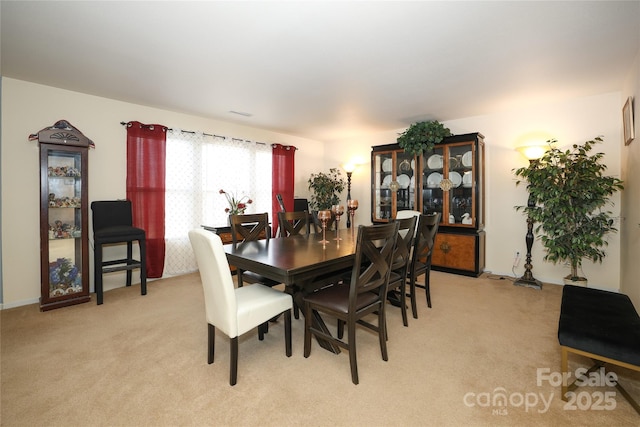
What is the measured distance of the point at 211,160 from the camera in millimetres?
4605

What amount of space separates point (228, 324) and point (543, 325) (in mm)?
2706

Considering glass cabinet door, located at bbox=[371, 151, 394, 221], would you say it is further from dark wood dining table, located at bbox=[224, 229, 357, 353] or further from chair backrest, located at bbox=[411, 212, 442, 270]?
dark wood dining table, located at bbox=[224, 229, 357, 353]

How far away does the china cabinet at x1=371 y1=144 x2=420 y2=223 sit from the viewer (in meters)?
4.79

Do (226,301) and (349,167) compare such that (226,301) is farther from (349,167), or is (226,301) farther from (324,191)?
(349,167)

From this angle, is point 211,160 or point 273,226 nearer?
point 211,160

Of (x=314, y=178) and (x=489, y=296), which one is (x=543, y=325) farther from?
(x=314, y=178)

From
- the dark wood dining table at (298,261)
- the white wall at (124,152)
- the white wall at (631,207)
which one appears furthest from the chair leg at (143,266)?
the white wall at (631,207)

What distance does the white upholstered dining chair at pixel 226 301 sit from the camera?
5.63 ft

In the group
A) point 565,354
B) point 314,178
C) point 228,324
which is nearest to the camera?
point 565,354

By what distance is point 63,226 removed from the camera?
3162mm

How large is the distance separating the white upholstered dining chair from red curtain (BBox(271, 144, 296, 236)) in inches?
132

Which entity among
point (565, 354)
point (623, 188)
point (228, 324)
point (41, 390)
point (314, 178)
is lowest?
point (41, 390)

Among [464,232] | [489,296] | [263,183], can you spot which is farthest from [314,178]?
[489,296]

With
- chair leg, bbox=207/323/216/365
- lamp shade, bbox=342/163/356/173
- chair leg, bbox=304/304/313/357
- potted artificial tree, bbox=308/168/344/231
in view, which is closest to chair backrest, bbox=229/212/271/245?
chair leg, bbox=207/323/216/365
